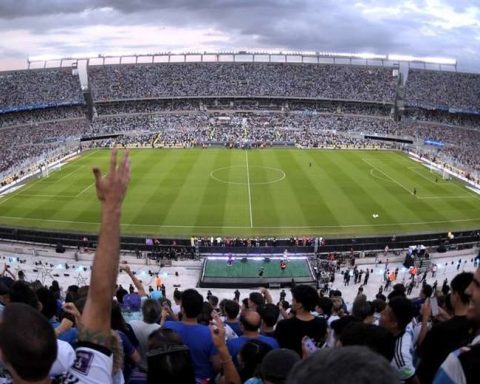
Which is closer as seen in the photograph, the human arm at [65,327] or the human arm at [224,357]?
the human arm at [224,357]

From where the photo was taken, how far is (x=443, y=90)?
87.4m

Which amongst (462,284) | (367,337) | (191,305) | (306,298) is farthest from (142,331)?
(462,284)

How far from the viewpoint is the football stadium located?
5.48 m

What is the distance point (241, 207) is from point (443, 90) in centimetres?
6334

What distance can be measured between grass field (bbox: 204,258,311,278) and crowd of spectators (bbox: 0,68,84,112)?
6507cm

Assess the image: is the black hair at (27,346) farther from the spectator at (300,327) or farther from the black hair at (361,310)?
the black hair at (361,310)

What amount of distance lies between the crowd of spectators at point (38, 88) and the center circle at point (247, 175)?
45.9 m

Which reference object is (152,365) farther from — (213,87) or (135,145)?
(213,87)

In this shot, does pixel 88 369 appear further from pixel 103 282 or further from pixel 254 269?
pixel 254 269

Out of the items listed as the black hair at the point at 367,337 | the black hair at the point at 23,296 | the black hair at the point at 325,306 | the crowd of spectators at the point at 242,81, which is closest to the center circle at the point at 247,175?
the black hair at the point at 325,306

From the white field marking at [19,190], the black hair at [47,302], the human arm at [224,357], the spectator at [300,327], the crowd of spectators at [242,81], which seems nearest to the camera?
the human arm at [224,357]

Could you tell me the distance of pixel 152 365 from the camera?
355 cm

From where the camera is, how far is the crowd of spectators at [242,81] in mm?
92875

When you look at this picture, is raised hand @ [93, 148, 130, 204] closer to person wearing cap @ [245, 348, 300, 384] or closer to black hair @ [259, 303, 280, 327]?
person wearing cap @ [245, 348, 300, 384]
